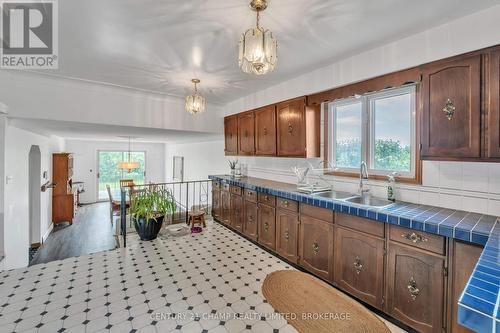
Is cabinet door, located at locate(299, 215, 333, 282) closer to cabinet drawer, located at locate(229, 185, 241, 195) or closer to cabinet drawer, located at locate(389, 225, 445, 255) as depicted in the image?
cabinet drawer, located at locate(389, 225, 445, 255)

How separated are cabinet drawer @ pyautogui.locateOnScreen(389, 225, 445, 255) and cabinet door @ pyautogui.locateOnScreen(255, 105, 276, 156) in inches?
80.2

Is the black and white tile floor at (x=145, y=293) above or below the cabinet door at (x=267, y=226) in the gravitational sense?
below

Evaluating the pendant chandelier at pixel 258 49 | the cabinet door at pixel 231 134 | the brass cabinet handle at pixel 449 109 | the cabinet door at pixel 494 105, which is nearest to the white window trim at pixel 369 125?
the brass cabinet handle at pixel 449 109

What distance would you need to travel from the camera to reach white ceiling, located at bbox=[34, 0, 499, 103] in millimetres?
1691

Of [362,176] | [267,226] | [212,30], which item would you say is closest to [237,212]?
[267,226]

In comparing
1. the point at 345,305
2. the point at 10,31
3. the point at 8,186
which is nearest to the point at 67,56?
the point at 10,31

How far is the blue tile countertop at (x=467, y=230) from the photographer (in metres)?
0.69

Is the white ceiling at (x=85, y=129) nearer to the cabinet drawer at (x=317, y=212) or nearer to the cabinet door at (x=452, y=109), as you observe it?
the cabinet drawer at (x=317, y=212)

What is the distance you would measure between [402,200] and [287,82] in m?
2.17

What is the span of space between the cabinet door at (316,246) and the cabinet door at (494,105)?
1364mm

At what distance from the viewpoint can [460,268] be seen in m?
1.55

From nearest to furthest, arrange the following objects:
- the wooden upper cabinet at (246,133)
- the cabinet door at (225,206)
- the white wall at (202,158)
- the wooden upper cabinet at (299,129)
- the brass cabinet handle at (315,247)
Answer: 1. the brass cabinet handle at (315,247)
2. the wooden upper cabinet at (299,129)
3. the wooden upper cabinet at (246,133)
4. the cabinet door at (225,206)
5. the white wall at (202,158)

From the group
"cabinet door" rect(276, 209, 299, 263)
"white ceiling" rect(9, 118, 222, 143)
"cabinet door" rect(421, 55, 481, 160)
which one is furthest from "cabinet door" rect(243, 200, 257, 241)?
"cabinet door" rect(421, 55, 481, 160)

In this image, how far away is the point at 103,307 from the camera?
82.8 inches
